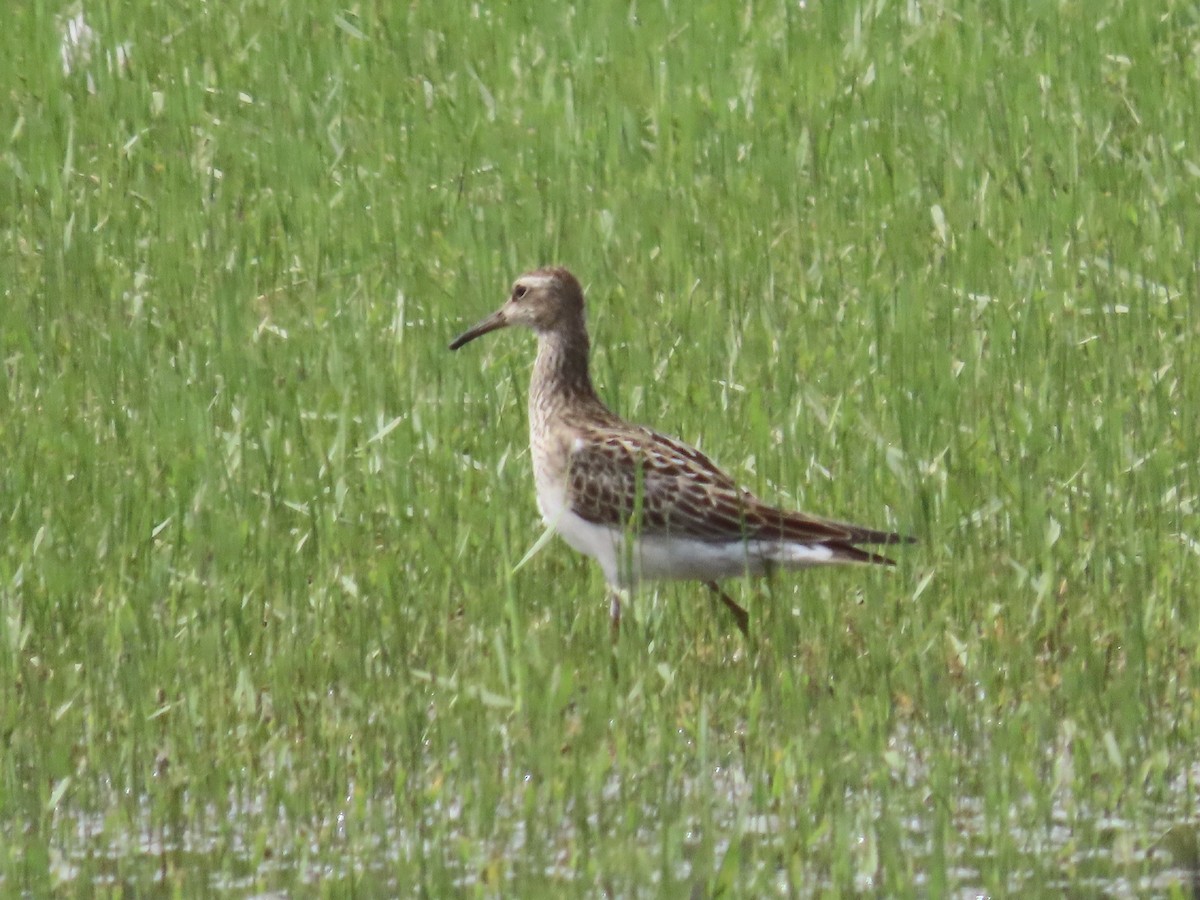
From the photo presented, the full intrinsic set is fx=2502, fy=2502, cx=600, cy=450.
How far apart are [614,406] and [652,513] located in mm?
1188

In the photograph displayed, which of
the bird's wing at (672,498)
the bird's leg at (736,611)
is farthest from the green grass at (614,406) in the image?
the bird's wing at (672,498)

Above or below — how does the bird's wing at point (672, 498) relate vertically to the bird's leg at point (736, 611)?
above

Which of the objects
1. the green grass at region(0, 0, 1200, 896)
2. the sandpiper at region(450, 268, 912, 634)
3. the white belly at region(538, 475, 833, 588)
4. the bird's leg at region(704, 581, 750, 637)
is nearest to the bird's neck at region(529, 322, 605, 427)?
the sandpiper at region(450, 268, 912, 634)

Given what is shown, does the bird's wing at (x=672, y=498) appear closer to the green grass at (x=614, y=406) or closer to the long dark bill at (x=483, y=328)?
the green grass at (x=614, y=406)

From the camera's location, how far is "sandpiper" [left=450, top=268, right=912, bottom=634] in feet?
21.6

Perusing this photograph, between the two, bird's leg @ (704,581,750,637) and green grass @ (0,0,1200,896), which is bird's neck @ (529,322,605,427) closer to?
green grass @ (0,0,1200,896)

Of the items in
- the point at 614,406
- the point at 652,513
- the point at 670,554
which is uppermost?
the point at 614,406

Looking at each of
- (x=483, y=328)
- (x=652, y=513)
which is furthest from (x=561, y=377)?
(x=652, y=513)

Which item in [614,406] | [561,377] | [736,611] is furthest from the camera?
[614,406]

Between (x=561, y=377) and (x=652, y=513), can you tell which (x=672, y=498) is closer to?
(x=652, y=513)

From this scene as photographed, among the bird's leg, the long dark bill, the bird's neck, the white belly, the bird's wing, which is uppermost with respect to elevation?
the long dark bill

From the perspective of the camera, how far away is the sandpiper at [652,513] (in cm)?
660

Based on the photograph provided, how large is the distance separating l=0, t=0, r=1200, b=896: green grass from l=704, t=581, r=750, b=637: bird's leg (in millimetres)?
65

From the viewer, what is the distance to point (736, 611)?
671 cm
